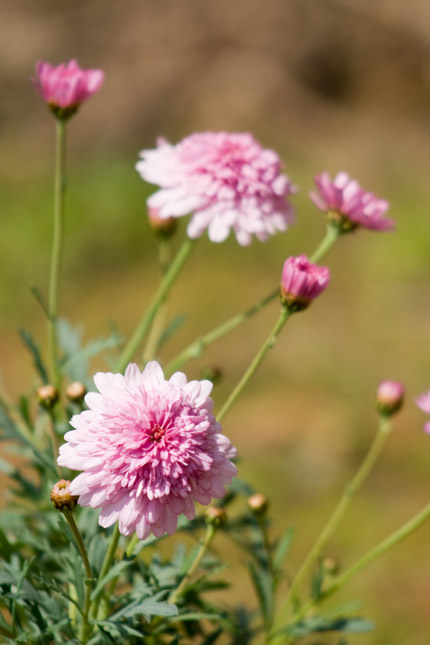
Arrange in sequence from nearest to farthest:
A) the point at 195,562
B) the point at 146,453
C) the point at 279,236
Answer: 1. the point at 146,453
2. the point at 195,562
3. the point at 279,236

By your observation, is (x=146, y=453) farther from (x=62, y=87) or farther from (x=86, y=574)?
(x=62, y=87)

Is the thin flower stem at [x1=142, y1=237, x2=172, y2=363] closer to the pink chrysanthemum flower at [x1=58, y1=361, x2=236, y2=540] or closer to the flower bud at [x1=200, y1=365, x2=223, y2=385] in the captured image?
the flower bud at [x1=200, y1=365, x2=223, y2=385]

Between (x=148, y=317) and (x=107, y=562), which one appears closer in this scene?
(x=107, y=562)

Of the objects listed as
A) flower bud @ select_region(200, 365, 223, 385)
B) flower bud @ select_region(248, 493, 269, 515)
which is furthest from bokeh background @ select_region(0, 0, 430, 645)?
flower bud @ select_region(248, 493, 269, 515)

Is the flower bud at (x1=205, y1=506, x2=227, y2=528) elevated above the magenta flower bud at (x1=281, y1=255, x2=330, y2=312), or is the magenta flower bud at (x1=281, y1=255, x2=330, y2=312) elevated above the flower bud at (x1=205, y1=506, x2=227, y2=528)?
the magenta flower bud at (x1=281, y1=255, x2=330, y2=312)

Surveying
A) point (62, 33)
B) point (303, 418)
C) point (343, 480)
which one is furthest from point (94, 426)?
point (62, 33)

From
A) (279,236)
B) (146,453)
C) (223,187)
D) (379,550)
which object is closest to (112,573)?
(146,453)
